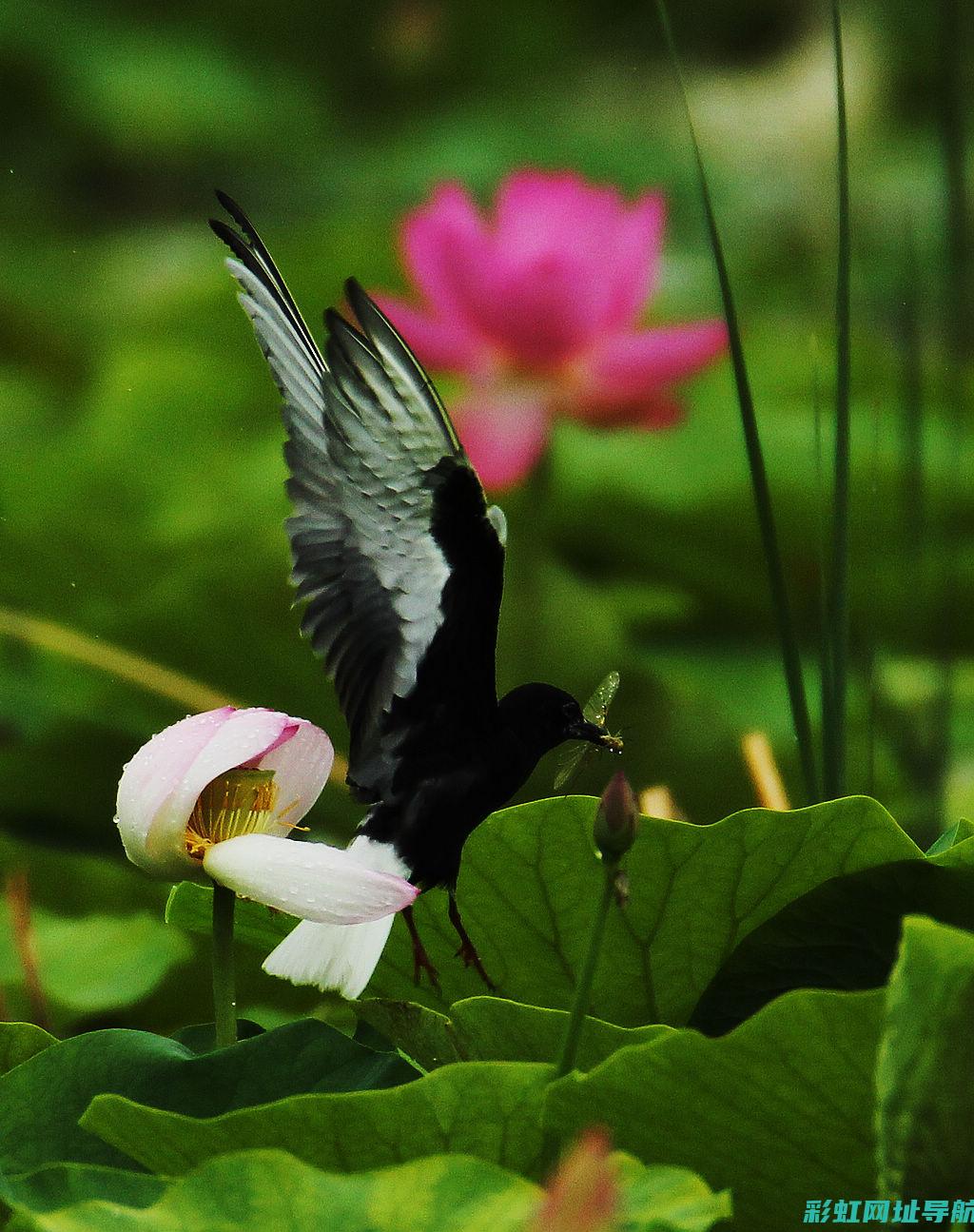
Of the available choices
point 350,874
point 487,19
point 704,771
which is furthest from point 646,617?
point 487,19

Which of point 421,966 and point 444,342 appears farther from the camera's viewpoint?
point 444,342

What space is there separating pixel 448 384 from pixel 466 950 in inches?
56.0

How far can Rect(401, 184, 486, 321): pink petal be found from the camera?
822mm

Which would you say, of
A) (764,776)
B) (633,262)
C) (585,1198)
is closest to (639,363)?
(633,262)

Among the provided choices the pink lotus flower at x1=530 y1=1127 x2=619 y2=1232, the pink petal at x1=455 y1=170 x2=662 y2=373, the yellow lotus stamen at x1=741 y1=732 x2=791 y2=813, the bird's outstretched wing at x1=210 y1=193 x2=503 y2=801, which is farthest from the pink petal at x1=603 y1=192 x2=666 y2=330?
the pink lotus flower at x1=530 y1=1127 x2=619 y2=1232

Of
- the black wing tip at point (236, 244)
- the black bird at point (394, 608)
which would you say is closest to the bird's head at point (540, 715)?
the black bird at point (394, 608)

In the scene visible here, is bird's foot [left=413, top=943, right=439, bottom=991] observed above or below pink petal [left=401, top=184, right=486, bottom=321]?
below

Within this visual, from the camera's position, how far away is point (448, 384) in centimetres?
177

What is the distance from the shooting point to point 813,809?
373 millimetres

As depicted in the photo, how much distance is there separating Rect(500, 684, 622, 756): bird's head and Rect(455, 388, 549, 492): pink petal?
1.53 ft

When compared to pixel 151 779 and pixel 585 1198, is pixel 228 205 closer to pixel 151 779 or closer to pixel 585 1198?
pixel 151 779

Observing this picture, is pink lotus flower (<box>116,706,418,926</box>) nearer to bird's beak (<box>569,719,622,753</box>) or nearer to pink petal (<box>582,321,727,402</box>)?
bird's beak (<box>569,719,622,753</box>)

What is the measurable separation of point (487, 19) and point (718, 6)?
1.46 feet

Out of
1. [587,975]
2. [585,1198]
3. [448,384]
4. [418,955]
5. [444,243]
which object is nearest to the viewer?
[585,1198]
